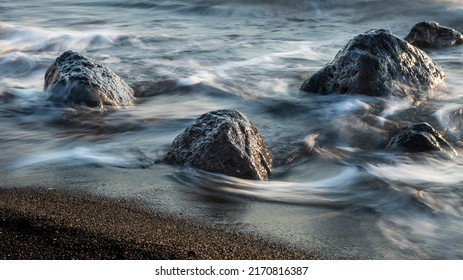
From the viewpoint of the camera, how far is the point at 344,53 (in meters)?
6.33

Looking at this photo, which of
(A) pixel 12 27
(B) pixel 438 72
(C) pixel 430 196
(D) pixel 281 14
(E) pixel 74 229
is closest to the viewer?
(E) pixel 74 229

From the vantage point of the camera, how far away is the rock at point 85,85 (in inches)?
234

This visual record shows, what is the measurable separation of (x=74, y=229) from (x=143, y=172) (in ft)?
3.86

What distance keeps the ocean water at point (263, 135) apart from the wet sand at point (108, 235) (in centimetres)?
15

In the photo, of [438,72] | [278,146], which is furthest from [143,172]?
[438,72]

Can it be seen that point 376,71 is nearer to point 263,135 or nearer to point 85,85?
point 263,135

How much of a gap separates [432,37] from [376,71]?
293 cm

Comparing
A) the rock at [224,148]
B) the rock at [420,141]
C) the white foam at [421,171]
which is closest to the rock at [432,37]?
the rock at [420,141]

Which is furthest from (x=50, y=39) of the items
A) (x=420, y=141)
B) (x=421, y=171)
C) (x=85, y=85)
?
(x=421, y=171)

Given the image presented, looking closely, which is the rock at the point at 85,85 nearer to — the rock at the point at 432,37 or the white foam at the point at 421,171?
the white foam at the point at 421,171

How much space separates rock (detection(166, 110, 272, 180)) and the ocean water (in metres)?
0.09

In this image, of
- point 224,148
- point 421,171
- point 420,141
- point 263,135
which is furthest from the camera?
point 263,135

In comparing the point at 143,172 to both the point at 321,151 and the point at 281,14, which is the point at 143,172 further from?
the point at 281,14

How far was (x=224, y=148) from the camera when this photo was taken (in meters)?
4.30
